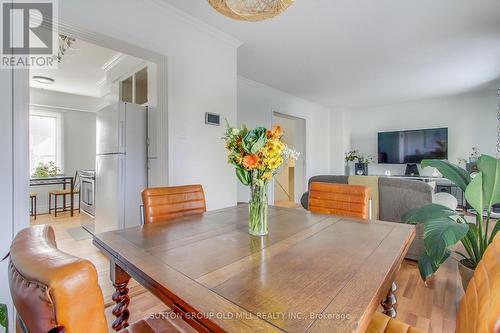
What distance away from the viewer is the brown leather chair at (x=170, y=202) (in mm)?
1432

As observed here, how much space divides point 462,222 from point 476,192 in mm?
223

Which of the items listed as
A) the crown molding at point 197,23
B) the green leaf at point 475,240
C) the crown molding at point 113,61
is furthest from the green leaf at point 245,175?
the crown molding at point 113,61

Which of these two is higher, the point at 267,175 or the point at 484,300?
the point at 267,175

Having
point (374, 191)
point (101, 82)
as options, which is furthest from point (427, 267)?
point (101, 82)

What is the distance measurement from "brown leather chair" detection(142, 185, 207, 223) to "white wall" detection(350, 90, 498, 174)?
6.13 meters

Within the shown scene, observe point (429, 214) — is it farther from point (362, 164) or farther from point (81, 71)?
point (362, 164)

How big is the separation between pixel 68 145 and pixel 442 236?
6663mm

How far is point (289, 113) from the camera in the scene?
211 inches

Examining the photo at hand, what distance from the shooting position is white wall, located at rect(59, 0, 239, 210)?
191cm

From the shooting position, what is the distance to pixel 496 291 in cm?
51

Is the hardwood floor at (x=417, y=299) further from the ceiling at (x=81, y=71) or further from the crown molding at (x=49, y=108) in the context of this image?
the crown molding at (x=49, y=108)

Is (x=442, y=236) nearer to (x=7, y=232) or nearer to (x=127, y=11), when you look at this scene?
(x=7, y=232)

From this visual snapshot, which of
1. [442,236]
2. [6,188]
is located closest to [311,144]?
[442,236]

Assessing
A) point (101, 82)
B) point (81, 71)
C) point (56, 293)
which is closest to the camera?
point (56, 293)
